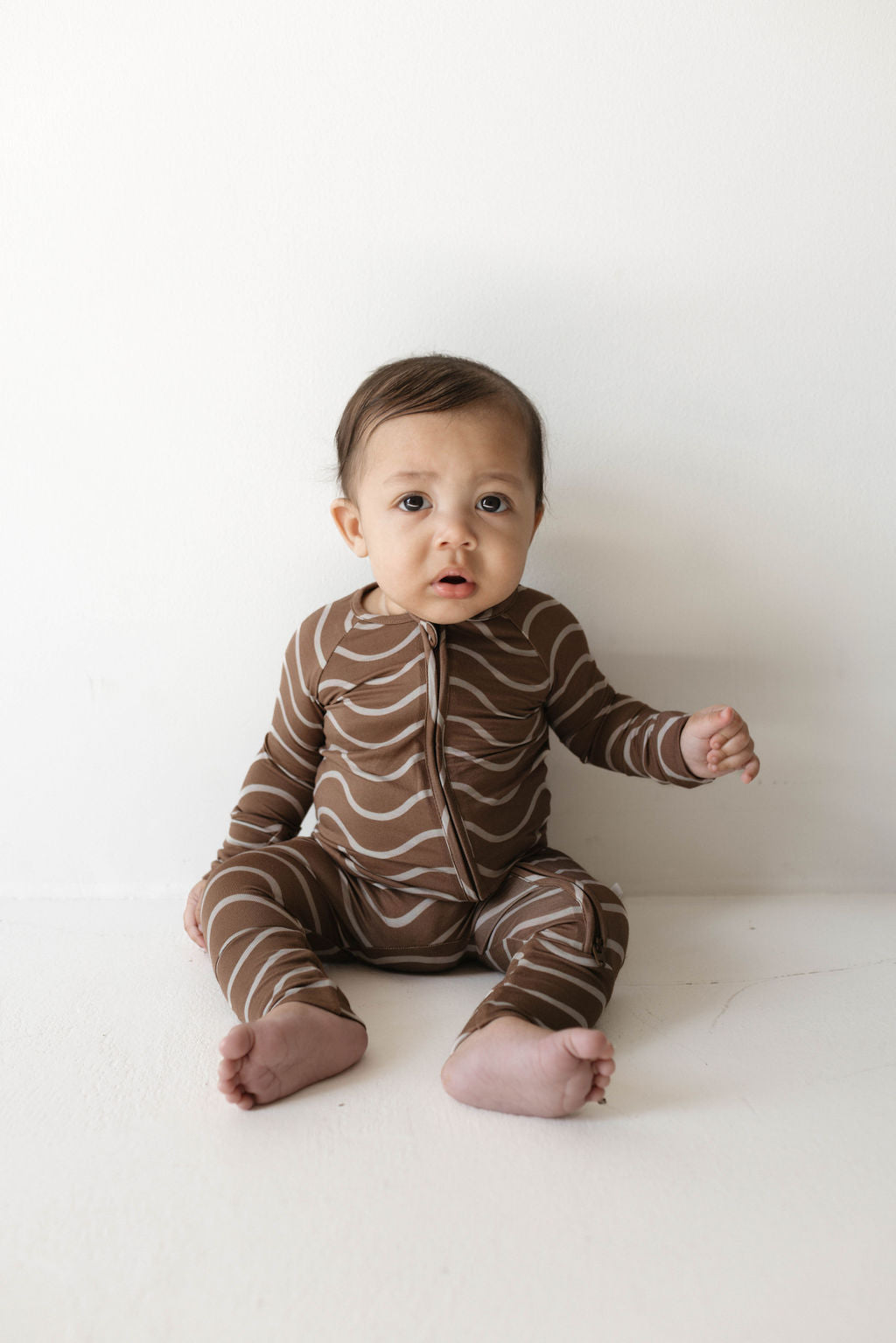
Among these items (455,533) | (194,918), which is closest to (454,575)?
(455,533)

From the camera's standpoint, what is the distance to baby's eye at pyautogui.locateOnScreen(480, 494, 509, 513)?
96cm

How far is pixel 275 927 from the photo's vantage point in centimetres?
91

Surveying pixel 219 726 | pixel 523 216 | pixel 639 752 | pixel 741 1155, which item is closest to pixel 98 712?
pixel 219 726

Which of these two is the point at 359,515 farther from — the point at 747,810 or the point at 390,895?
the point at 747,810

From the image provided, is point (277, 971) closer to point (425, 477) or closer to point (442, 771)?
point (442, 771)

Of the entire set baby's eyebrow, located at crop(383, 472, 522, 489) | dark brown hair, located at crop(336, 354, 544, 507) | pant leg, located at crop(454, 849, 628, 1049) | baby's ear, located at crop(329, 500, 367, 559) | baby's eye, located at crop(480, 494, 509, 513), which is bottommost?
pant leg, located at crop(454, 849, 628, 1049)

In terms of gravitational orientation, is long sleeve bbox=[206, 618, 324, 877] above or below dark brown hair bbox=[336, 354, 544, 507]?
below

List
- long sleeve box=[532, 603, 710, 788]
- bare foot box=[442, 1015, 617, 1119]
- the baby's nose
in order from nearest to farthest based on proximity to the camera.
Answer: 1. bare foot box=[442, 1015, 617, 1119]
2. the baby's nose
3. long sleeve box=[532, 603, 710, 788]

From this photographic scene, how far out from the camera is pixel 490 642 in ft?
3.43

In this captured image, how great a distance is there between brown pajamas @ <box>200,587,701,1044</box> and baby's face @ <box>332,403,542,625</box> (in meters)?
0.07

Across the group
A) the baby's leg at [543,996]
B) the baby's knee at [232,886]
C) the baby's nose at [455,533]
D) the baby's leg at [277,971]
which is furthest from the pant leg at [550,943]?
the baby's nose at [455,533]

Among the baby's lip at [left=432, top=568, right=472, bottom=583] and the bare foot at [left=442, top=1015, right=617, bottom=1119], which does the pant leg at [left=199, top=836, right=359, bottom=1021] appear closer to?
the bare foot at [left=442, top=1015, right=617, bottom=1119]

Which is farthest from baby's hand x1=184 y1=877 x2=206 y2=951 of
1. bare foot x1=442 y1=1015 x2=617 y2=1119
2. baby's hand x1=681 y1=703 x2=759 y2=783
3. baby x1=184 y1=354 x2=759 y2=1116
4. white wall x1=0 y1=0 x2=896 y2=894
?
baby's hand x1=681 y1=703 x2=759 y2=783

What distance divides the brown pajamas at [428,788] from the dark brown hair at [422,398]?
0.14m
